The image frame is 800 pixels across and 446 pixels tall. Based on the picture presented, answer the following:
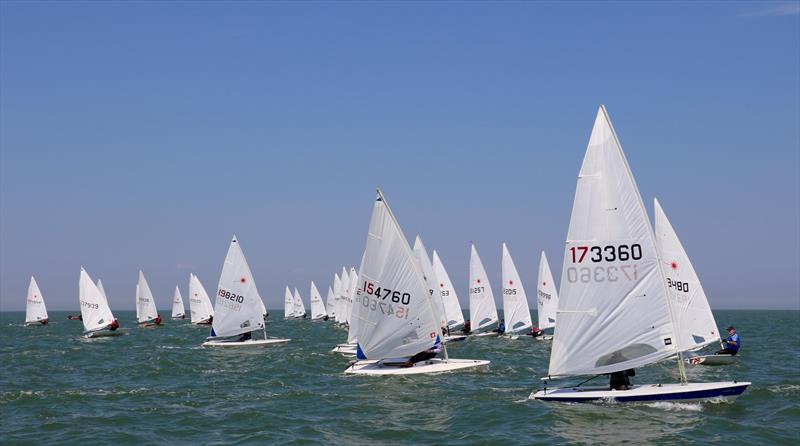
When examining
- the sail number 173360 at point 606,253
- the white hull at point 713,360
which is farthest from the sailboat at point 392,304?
the white hull at point 713,360

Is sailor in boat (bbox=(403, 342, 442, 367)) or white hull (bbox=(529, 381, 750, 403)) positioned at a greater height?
sailor in boat (bbox=(403, 342, 442, 367))

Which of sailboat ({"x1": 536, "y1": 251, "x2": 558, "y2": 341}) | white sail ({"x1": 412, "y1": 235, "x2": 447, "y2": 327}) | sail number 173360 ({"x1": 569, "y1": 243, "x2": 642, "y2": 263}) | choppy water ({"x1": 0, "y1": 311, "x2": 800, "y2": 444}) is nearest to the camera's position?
choppy water ({"x1": 0, "y1": 311, "x2": 800, "y2": 444})

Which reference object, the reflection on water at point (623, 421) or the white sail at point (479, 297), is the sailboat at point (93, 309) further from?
the reflection on water at point (623, 421)

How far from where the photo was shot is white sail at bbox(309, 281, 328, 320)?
120375 mm

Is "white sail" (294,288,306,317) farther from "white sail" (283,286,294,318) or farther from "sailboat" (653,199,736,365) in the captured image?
"sailboat" (653,199,736,365)

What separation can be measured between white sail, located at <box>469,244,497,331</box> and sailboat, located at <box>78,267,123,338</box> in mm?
30238

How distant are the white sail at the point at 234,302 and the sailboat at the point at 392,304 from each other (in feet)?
62.6

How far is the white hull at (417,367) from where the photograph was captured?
2914cm

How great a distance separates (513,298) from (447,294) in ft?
15.7

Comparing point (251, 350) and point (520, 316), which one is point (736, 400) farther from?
point (520, 316)

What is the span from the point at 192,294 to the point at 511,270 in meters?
43.3

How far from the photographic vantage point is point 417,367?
29578mm

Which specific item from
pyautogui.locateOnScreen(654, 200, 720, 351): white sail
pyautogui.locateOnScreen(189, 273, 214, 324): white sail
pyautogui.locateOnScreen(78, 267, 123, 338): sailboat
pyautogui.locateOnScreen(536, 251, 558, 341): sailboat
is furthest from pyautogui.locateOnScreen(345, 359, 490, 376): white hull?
pyautogui.locateOnScreen(189, 273, 214, 324): white sail

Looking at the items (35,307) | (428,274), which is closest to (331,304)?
(35,307)
